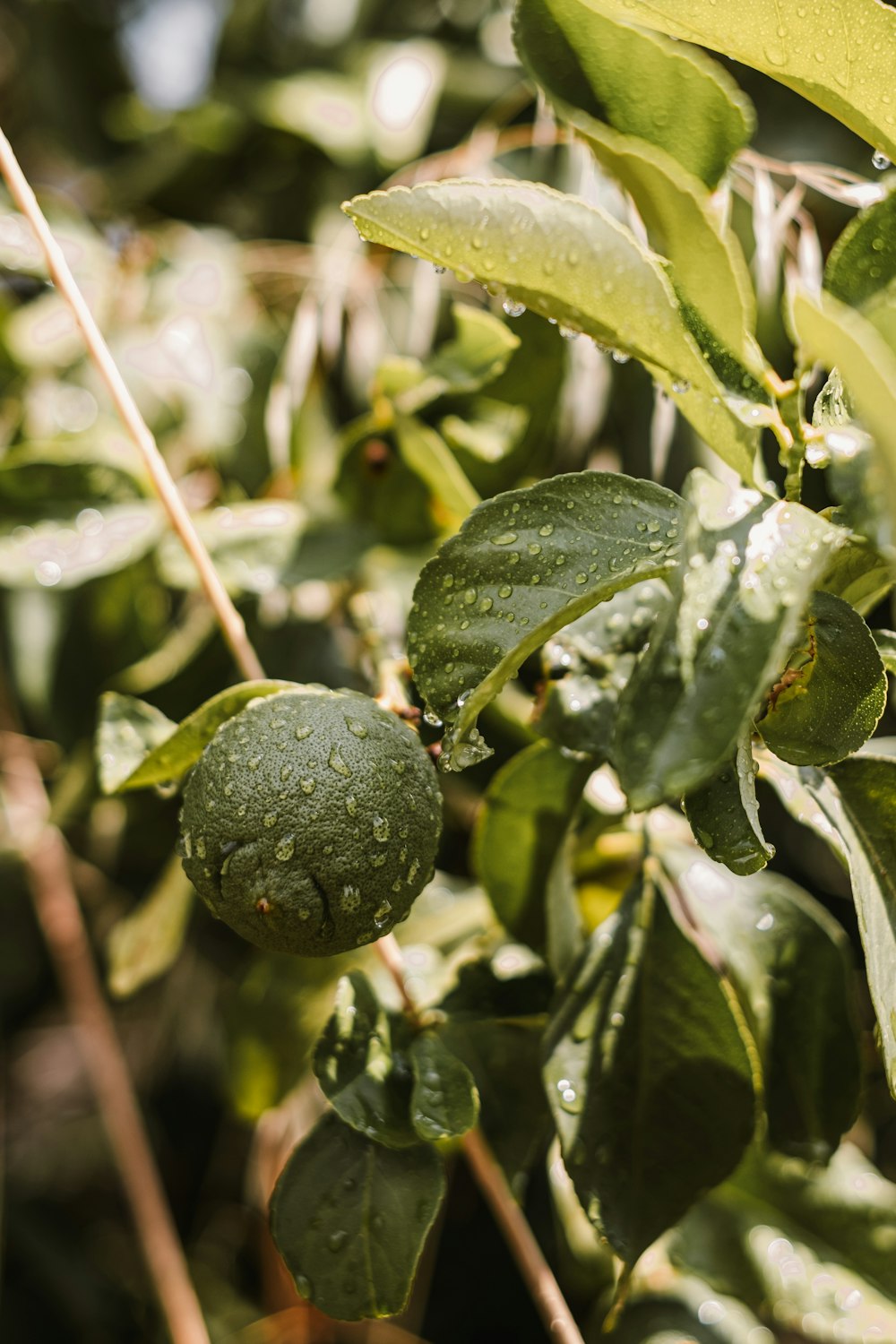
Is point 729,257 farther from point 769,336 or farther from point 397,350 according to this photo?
point 397,350

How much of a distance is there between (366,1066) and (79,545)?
53cm

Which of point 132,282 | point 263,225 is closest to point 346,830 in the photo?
point 132,282

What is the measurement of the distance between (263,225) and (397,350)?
0.40m

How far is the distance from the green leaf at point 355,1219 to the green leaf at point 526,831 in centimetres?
22

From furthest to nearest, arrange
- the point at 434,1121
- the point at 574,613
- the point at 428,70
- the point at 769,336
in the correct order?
the point at 428,70
the point at 769,336
the point at 434,1121
the point at 574,613

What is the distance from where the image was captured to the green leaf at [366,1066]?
57 centimetres

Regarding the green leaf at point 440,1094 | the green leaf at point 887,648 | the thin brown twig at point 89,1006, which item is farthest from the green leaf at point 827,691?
the thin brown twig at point 89,1006

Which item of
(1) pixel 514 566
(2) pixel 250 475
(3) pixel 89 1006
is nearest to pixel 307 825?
(1) pixel 514 566

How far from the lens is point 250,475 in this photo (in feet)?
3.54

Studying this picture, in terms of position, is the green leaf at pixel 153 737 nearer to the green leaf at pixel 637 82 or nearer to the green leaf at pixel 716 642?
the green leaf at pixel 716 642

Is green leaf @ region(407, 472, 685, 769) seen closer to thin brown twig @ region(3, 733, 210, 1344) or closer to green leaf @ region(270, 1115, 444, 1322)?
green leaf @ region(270, 1115, 444, 1322)

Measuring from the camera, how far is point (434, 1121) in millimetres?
560

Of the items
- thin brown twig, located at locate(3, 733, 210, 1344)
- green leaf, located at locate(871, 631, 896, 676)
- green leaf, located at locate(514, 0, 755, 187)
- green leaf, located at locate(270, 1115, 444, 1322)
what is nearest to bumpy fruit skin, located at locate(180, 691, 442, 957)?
green leaf, located at locate(270, 1115, 444, 1322)

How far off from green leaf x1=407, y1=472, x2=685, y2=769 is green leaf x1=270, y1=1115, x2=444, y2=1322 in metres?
0.26
